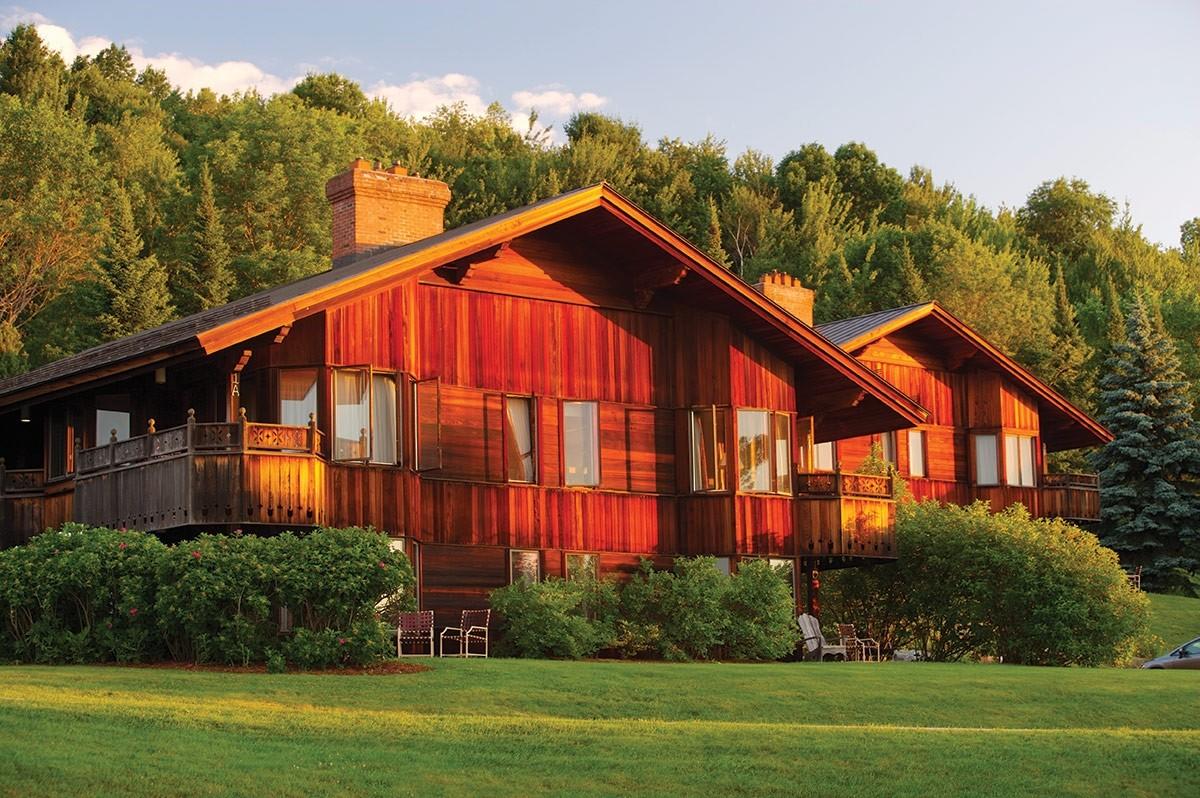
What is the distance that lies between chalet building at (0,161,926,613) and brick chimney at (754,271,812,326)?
7.50 metres

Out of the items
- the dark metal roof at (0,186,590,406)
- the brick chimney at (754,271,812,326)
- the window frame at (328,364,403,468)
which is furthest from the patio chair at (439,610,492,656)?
the brick chimney at (754,271,812,326)

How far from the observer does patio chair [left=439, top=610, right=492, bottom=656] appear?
3128 cm

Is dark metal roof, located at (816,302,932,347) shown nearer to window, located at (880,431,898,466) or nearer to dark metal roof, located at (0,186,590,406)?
window, located at (880,431,898,466)

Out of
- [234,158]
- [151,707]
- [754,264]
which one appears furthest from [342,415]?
[754,264]

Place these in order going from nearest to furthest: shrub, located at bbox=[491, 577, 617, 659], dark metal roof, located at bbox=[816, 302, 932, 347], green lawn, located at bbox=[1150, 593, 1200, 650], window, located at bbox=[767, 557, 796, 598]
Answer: shrub, located at bbox=[491, 577, 617, 659] < window, located at bbox=[767, 557, 796, 598] < dark metal roof, located at bbox=[816, 302, 932, 347] < green lawn, located at bbox=[1150, 593, 1200, 650]

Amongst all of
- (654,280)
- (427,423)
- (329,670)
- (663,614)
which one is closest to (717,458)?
(654,280)

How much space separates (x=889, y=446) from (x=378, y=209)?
16440mm

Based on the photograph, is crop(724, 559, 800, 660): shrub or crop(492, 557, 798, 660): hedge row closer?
crop(492, 557, 798, 660): hedge row

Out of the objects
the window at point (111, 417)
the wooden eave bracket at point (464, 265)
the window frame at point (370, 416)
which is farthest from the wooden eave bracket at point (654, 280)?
the window at point (111, 417)

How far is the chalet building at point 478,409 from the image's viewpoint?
29891 millimetres

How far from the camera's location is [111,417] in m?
33.7

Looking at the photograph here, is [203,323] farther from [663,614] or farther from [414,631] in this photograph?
[663,614]

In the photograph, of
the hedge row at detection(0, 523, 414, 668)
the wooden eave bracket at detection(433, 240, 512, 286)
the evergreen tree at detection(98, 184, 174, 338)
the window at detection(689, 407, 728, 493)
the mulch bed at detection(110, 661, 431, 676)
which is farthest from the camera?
the evergreen tree at detection(98, 184, 174, 338)

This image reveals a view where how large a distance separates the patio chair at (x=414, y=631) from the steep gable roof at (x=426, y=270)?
515 cm
